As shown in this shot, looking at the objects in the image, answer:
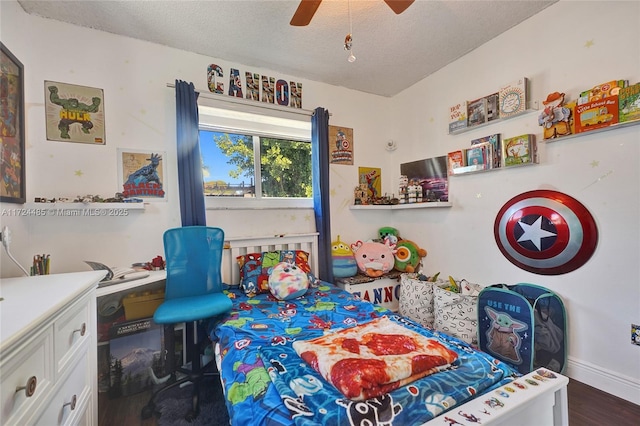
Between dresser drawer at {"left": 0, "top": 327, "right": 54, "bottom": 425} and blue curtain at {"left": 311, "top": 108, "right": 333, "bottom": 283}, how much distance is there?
2.05 m

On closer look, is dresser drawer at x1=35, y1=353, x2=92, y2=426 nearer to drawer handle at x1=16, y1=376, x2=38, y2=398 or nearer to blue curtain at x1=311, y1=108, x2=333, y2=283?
drawer handle at x1=16, y1=376, x2=38, y2=398

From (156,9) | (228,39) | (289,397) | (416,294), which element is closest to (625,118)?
(416,294)

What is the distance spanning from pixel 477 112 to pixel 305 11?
A: 5.71 ft

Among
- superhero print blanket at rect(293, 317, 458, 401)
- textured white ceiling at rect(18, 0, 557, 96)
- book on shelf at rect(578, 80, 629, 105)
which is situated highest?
textured white ceiling at rect(18, 0, 557, 96)

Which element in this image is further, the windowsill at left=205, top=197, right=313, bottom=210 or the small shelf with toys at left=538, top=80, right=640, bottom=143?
the windowsill at left=205, top=197, right=313, bottom=210

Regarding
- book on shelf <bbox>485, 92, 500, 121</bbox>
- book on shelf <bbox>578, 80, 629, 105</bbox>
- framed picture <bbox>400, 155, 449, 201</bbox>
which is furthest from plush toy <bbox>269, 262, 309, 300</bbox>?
book on shelf <bbox>578, 80, 629, 105</bbox>

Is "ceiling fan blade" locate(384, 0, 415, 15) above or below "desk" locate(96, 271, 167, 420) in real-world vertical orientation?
above

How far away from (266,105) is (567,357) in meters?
3.11

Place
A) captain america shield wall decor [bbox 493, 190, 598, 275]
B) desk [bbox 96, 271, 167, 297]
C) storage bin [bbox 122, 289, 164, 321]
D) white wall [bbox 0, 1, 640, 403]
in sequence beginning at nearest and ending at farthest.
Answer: desk [bbox 96, 271, 167, 297]
white wall [bbox 0, 1, 640, 403]
captain america shield wall decor [bbox 493, 190, 598, 275]
storage bin [bbox 122, 289, 164, 321]

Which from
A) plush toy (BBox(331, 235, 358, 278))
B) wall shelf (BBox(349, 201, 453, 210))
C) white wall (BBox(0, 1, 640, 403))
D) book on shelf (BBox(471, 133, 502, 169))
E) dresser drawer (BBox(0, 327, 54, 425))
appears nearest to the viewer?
dresser drawer (BBox(0, 327, 54, 425))

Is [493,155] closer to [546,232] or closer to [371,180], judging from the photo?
[546,232]

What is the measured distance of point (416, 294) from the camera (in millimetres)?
2529

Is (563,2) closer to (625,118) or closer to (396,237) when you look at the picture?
(625,118)

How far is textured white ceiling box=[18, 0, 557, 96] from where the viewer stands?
5.97 feet
